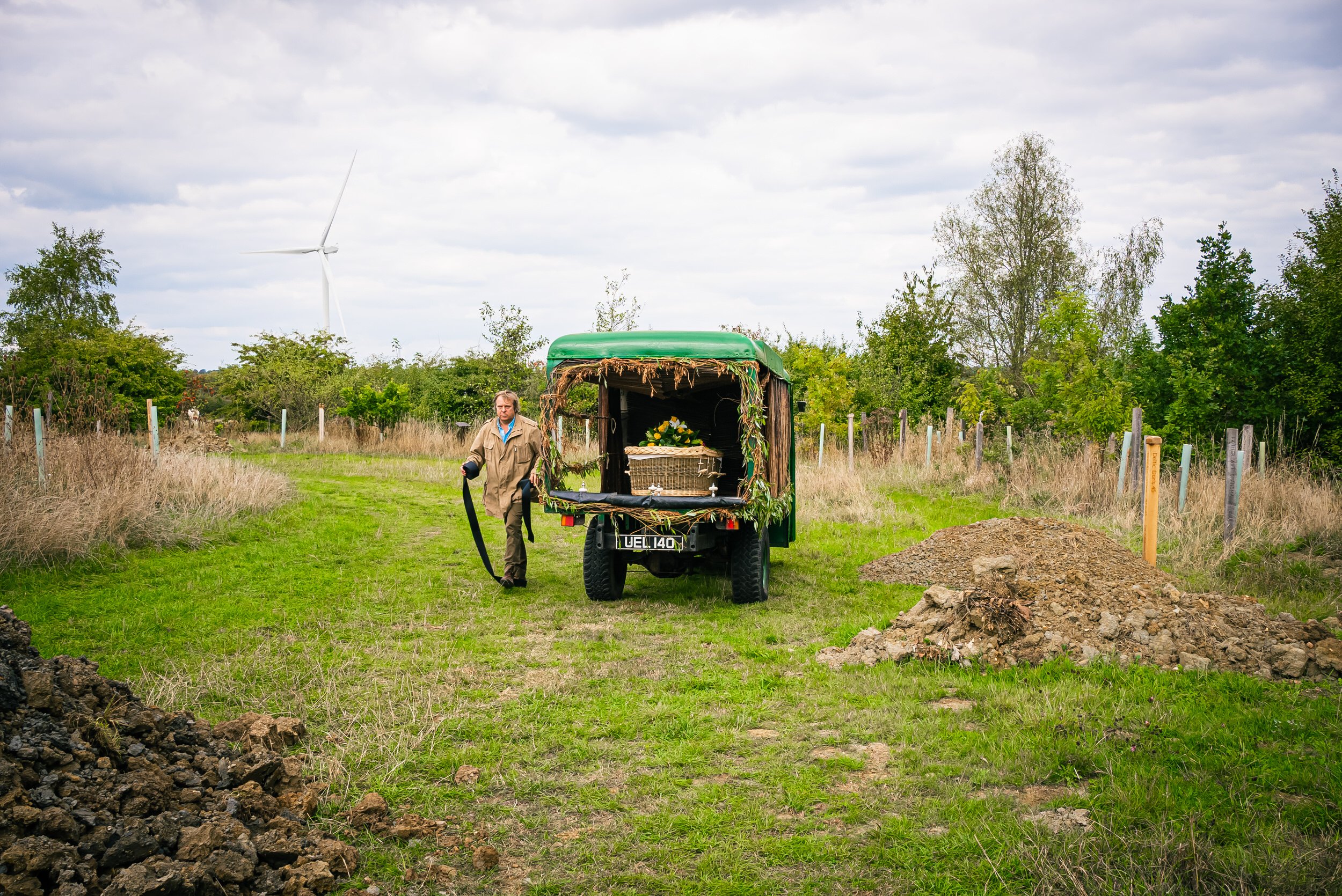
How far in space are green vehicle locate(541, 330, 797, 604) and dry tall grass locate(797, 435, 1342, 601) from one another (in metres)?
4.91

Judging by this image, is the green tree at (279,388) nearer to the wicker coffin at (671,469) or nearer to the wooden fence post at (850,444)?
the wooden fence post at (850,444)

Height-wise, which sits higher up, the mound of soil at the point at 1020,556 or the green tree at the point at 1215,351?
the green tree at the point at 1215,351

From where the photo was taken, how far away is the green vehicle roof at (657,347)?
8320 mm

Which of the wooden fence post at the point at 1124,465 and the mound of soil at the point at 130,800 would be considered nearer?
Result: the mound of soil at the point at 130,800

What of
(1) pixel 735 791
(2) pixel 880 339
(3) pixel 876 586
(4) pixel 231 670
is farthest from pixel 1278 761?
(2) pixel 880 339

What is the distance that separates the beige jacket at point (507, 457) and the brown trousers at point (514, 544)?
7 centimetres

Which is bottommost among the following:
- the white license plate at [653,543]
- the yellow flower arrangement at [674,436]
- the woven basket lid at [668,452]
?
the white license plate at [653,543]

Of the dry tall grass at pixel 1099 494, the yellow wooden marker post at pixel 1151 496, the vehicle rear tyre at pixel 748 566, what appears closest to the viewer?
the yellow wooden marker post at pixel 1151 496

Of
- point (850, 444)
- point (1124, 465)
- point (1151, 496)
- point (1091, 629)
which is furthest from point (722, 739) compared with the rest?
point (850, 444)

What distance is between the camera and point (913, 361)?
26.4 metres

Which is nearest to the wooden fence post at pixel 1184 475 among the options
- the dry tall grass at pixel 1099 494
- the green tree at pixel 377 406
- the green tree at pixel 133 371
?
the dry tall grass at pixel 1099 494

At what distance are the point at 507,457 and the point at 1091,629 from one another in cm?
584

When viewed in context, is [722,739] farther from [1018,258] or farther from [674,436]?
[1018,258]

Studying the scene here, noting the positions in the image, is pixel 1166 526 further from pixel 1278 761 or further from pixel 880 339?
pixel 880 339
